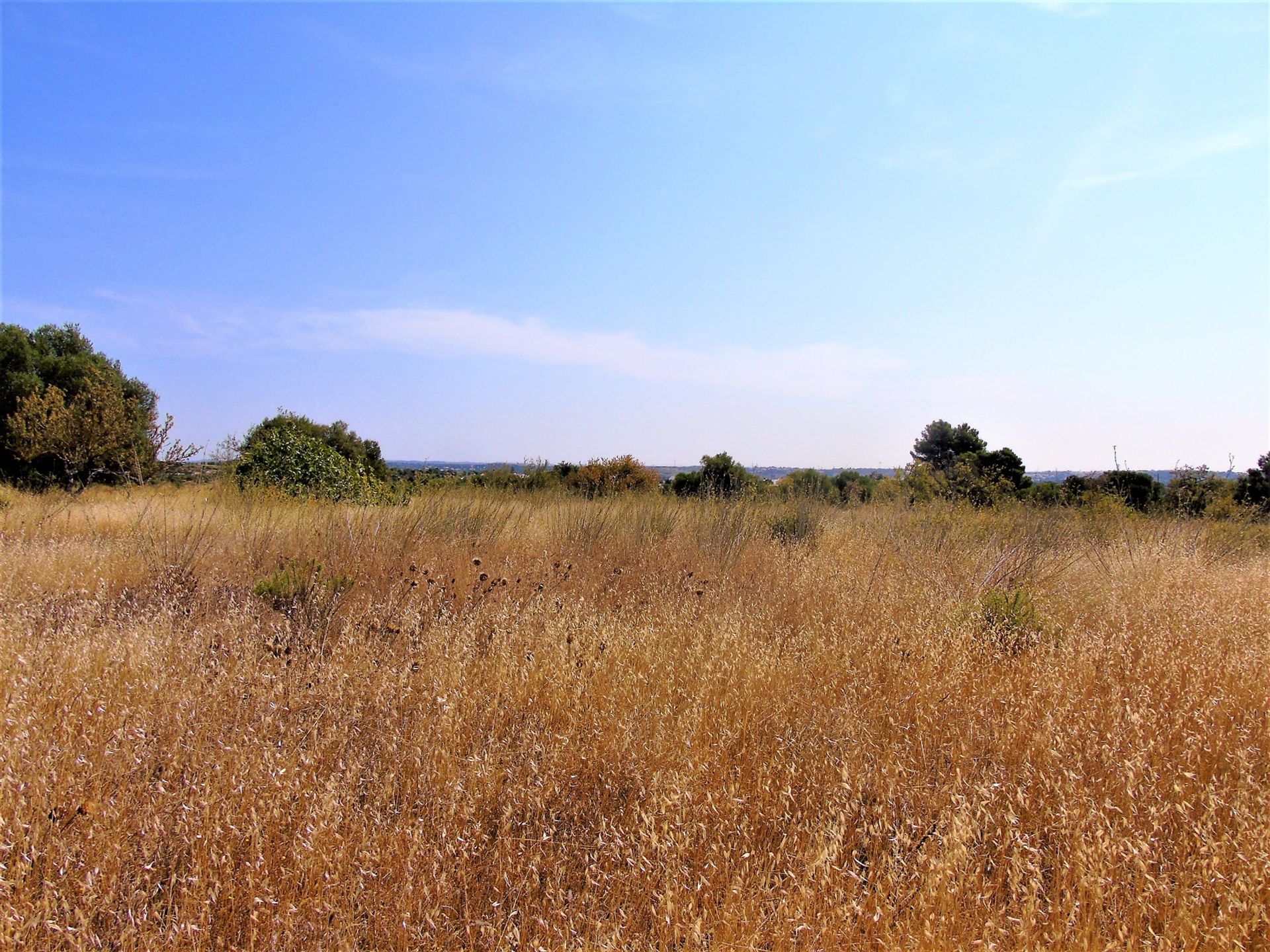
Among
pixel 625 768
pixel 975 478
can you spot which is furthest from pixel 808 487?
pixel 625 768

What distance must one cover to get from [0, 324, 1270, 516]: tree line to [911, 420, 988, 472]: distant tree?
179cm

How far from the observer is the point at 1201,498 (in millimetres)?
9789

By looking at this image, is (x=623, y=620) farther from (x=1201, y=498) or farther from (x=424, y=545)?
(x=1201, y=498)

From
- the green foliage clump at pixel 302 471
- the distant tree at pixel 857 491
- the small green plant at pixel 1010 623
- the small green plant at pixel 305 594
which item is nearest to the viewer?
the small green plant at pixel 1010 623

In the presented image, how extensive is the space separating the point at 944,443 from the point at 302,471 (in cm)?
2188

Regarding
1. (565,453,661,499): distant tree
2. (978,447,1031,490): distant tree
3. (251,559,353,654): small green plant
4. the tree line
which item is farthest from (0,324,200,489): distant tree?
(978,447,1031,490): distant tree

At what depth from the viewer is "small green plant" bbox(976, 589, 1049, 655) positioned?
3.84m

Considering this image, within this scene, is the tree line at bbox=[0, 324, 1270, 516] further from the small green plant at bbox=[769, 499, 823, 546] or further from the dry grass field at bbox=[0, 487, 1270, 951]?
the dry grass field at bbox=[0, 487, 1270, 951]

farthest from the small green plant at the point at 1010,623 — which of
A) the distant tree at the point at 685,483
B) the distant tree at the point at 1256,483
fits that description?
the distant tree at the point at 1256,483

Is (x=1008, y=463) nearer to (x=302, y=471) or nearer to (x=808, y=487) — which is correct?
(x=808, y=487)

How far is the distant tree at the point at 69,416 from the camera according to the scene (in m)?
11.6

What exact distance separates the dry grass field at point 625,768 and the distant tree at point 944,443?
15.6m

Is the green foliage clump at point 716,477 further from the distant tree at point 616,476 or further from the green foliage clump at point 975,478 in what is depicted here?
the green foliage clump at point 975,478

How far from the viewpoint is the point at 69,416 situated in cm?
1170
